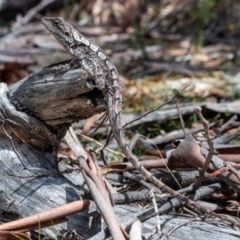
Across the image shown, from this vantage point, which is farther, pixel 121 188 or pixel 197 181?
pixel 121 188

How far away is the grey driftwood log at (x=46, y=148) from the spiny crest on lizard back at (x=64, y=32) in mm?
585

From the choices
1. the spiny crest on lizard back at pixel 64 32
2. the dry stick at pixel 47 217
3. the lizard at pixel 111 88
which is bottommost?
the dry stick at pixel 47 217

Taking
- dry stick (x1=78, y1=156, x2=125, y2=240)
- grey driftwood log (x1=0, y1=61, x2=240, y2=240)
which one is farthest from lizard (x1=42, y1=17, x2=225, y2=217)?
dry stick (x1=78, y1=156, x2=125, y2=240)

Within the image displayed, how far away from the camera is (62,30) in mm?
4180

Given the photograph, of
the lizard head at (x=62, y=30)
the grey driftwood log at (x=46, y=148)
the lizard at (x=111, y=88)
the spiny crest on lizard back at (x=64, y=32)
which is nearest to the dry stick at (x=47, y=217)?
the grey driftwood log at (x=46, y=148)

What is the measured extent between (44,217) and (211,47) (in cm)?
641

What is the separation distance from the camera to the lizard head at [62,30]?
394cm

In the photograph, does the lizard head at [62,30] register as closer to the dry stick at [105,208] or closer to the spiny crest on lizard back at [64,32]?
the spiny crest on lizard back at [64,32]

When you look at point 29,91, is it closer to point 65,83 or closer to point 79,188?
point 65,83

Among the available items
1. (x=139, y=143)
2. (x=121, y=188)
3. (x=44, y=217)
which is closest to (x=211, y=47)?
(x=139, y=143)

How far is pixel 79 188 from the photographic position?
323 cm

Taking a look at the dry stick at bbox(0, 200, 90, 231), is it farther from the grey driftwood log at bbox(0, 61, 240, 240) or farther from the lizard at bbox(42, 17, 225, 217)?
the lizard at bbox(42, 17, 225, 217)

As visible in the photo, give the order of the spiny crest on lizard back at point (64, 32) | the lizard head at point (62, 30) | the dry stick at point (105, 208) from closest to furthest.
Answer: the dry stick at point (105, 208)
the spiny crest on lizard back at point (64, 32)
the lizard head at point (62, 30)

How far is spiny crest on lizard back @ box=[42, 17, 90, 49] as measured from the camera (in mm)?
3809
